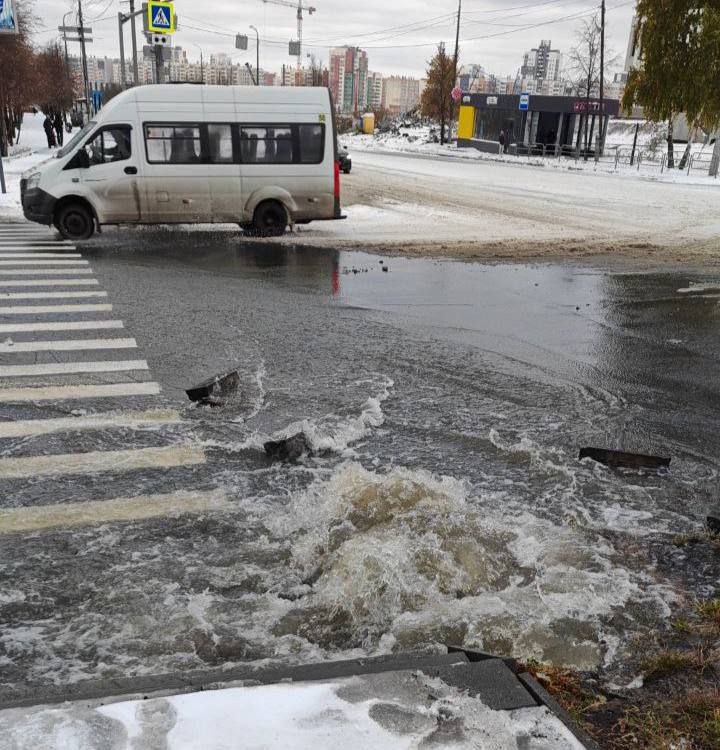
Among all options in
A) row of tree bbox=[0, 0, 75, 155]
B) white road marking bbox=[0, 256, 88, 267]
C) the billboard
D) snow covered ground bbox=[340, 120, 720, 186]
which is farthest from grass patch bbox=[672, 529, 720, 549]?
snow covered ground bbox=[340, 120, 720, 186]

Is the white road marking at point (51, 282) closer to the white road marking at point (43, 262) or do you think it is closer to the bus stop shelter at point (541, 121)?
the white road marking at point (43, 262)

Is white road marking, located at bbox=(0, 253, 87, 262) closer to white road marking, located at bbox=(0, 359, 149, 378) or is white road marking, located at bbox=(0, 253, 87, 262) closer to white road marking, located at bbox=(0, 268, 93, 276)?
white road marking, located at bbox=(0, 268, 93, 276)

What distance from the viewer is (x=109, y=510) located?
16.2ft

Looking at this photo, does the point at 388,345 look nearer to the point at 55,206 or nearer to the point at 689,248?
the point at 55,206

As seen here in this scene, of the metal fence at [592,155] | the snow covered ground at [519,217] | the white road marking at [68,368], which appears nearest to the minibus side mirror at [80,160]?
the snow covered ground at [519,217]

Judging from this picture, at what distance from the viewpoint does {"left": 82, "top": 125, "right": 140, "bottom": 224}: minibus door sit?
14.9 m

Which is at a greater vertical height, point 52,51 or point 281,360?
point 52,51

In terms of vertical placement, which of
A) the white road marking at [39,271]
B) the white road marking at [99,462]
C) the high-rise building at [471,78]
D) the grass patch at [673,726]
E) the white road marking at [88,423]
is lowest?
the white road marking at [99,462]

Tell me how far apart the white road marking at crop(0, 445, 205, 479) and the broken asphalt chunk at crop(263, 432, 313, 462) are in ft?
1.72

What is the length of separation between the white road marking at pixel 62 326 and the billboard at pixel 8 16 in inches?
562

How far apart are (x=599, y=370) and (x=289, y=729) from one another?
6392 mm

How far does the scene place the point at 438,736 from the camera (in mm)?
2582

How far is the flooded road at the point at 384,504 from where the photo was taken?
3820mm

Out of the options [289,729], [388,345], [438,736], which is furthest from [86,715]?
[388,345]
